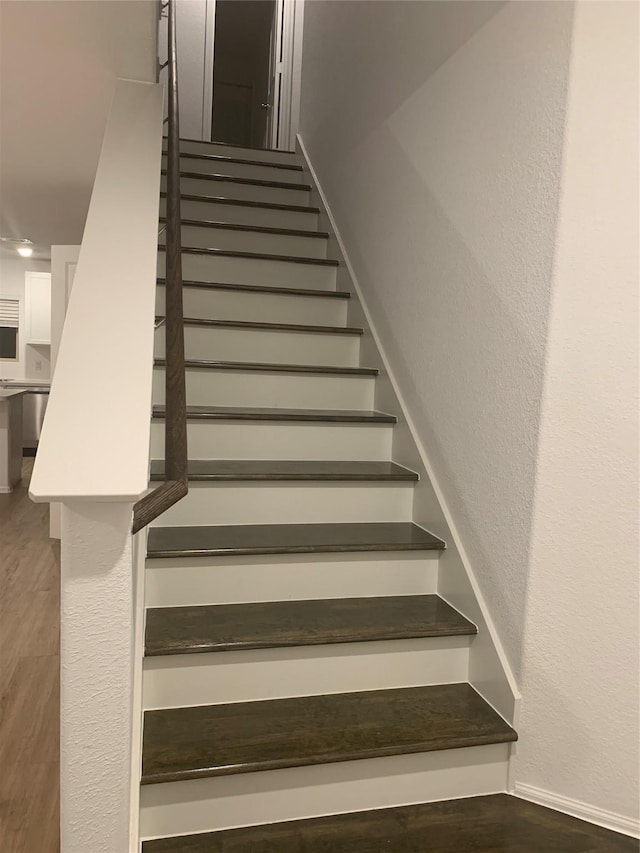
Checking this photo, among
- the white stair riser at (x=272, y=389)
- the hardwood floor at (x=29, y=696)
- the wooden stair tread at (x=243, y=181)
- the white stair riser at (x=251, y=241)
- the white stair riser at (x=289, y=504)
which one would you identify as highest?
the wooden stair tread at (x=243, y=181)

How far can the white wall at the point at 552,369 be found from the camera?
5.11ft

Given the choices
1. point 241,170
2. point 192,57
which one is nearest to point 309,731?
point 241,170

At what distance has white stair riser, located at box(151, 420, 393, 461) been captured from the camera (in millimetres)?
2393

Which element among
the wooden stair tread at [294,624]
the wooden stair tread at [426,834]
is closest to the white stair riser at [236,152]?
the wooden stair tread at [294,624]

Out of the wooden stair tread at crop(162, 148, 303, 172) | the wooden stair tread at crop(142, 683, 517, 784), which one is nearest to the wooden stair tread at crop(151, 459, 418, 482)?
the wooden stair tread at crop(142, 683, 517, 784)

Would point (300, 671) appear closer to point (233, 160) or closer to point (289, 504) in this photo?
point (289, 504)

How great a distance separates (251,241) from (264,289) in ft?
1.91

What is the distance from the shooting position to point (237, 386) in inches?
105

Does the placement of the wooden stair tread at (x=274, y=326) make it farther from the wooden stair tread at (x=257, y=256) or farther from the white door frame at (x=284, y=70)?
the white door frame at (x=284, y=70)

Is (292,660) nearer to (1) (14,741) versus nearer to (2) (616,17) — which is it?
(1) (14,741)

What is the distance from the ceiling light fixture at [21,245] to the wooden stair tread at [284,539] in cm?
610

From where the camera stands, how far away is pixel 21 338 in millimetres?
7785

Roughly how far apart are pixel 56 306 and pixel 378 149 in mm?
2517

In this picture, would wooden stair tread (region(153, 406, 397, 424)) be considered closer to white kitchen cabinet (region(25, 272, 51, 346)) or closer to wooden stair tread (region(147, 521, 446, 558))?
wooden stair tread (region(147, 521, 446, 558))
